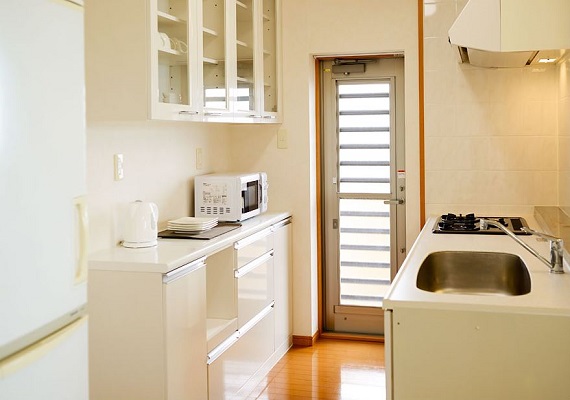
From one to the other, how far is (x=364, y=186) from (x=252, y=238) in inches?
50.8

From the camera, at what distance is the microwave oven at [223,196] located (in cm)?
413

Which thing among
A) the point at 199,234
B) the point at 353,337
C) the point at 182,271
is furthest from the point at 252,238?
the point at 353,337

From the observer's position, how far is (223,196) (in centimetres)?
416

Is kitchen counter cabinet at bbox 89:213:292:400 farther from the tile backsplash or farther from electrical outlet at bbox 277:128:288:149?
the tile backsplash

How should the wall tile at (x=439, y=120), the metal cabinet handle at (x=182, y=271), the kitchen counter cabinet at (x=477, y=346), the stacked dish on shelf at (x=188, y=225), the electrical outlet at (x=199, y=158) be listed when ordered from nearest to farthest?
the kitchen counter cabinet at (x=477, y=346)
the metal cabinet handle at (x=182, y=271)
the stacked dish on shelf at (x=188, y=225)
the electrical outlet at (x=199, y=158)
the wall tile at (x=439, y=120)

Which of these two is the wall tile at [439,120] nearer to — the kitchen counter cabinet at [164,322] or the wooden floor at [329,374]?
the wooden floor at [329,374]

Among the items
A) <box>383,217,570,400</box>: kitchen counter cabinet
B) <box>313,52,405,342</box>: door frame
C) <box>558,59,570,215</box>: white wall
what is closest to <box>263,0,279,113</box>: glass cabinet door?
<box>313,52,405,342</box>: door frame

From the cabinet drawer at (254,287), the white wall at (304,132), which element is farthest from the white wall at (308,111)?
the cabinet drawer at (254,287)

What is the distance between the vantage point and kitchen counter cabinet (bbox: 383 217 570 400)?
2.12 m

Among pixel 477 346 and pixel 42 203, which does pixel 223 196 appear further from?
pixel 42 203

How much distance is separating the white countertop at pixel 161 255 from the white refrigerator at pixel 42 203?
3.29 feet

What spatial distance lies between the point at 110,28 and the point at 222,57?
83 cm

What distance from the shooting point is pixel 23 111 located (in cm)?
156

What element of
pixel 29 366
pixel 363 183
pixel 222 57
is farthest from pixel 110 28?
pixel 363 183
